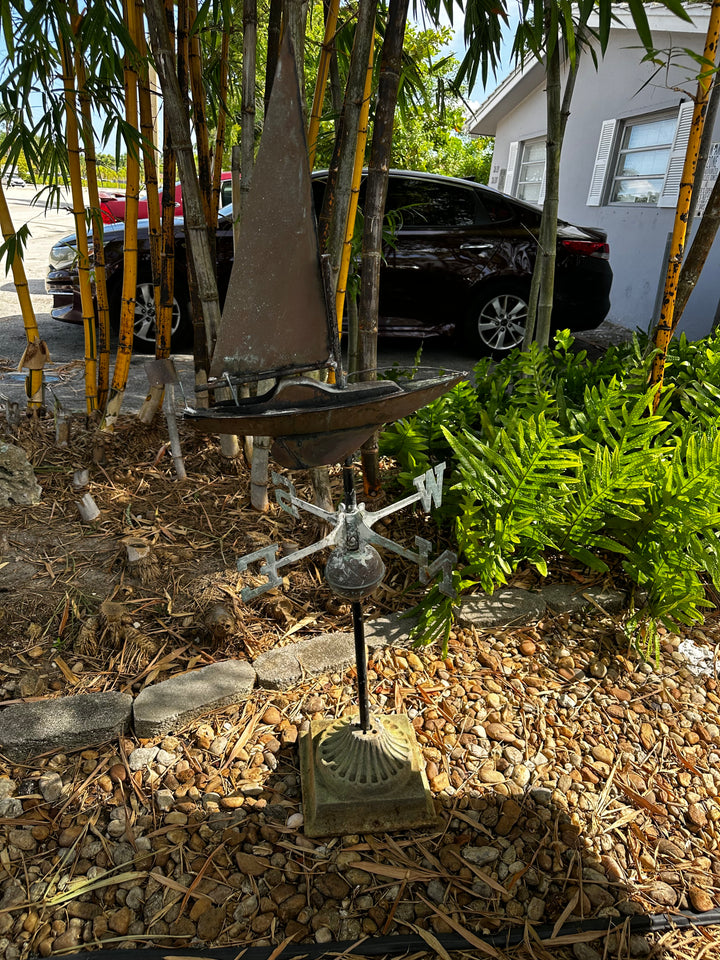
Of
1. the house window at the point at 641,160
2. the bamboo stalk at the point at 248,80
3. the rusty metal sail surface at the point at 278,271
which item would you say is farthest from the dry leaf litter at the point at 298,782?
the house window at the point at 641,160

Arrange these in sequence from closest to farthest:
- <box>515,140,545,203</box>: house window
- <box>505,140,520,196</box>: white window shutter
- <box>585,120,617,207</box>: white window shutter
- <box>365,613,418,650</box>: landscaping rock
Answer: <box>365,613,418,650</box>: landscaping rock < <box>585,120,617,207</box>: white window shutter < <box>515,140,545,203</box>: house window < <box>505,140,520,196</box>: white window shutter

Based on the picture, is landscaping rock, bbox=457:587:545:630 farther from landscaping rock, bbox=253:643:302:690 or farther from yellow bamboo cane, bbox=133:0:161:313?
yellow bamboo cane, bbox=133:0:161:313

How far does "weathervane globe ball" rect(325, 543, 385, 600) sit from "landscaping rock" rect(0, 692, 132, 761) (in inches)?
36.2

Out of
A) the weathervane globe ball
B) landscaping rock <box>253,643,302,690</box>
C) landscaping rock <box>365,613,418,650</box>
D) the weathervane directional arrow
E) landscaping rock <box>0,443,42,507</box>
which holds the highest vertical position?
the weathervane directional arrow

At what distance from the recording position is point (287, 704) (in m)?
→ 1.97

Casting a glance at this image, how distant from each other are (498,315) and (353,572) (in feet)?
16.6

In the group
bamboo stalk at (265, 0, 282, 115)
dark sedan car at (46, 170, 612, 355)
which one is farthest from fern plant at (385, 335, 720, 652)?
dark sedan car at (46, 170, 612, 355)

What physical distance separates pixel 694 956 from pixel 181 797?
1.24m

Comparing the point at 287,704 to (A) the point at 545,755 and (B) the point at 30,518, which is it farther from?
(B) the point at 30,518

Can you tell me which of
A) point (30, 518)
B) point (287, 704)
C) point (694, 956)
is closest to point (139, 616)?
point (287, 704)

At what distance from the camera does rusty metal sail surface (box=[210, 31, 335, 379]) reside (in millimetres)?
968

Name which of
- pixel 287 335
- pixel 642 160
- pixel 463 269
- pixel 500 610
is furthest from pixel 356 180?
pixel 642 160

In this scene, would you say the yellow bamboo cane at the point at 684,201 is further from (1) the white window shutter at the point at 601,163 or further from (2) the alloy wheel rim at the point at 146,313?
(1) the white window shutter at the point at 601,163

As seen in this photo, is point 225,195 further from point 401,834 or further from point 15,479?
point 401,834
